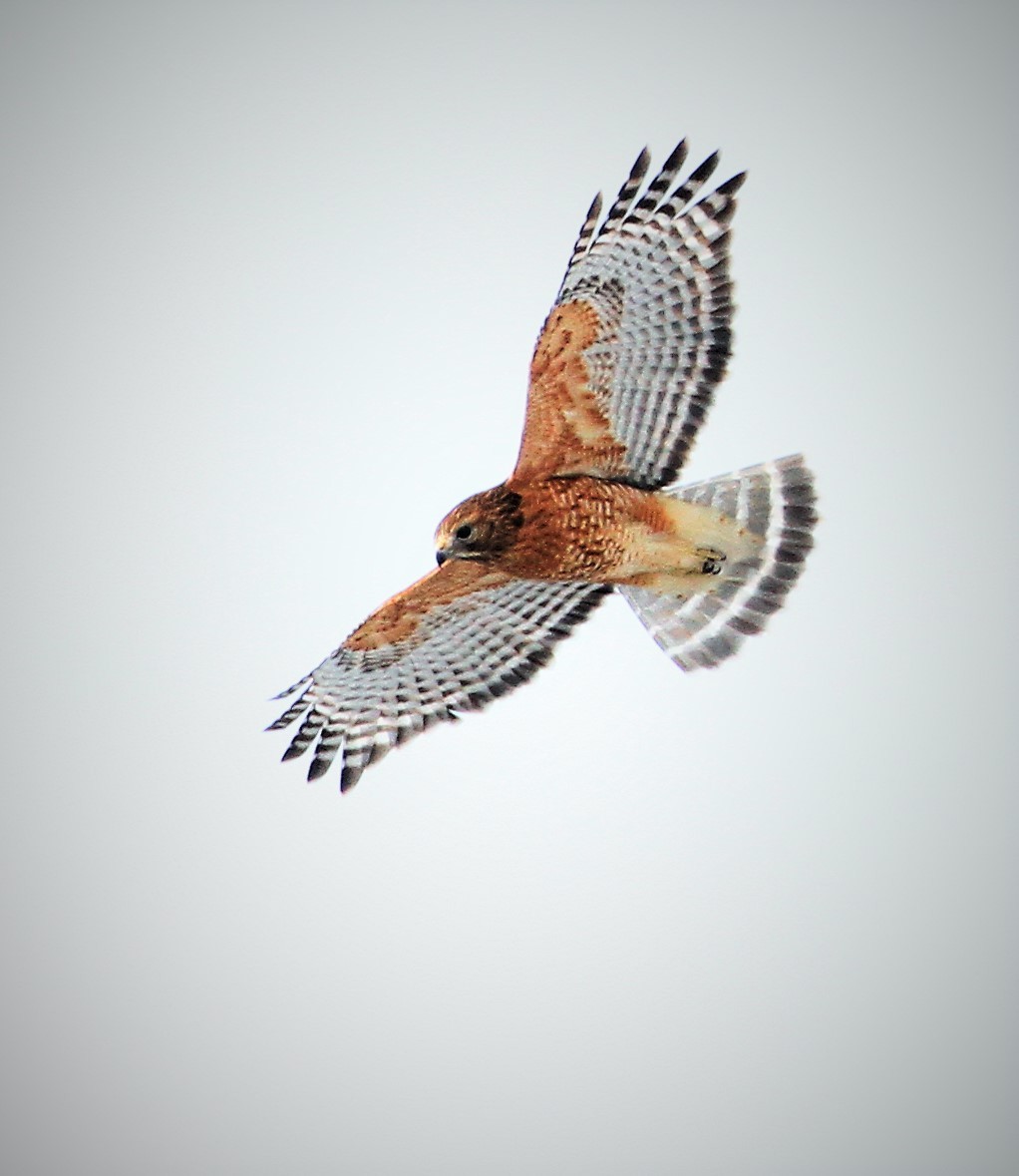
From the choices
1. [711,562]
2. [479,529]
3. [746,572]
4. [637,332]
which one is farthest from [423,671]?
[637,332]

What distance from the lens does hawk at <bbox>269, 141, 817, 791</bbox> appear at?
4.74m

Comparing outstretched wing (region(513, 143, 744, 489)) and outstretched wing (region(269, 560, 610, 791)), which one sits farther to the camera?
outstretched wing (region(269, 560, 610, 791))

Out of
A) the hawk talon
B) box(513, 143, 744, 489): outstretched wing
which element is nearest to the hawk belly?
the hawk talon

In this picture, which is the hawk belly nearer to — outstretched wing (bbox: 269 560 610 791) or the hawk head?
the hawk head

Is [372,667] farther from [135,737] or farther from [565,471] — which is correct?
[135,737]

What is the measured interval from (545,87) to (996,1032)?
2436 centimetres

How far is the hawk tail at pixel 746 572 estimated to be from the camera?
5.36 metres

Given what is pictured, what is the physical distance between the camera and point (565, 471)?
16.3ft

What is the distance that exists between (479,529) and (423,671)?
95 centimetres

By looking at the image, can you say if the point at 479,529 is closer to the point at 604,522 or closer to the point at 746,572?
the point at 604,522

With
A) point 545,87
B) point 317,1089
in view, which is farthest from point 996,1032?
point 545,87

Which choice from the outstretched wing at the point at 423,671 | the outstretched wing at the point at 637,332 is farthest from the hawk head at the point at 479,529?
the outstretched wing at the point at 423,671

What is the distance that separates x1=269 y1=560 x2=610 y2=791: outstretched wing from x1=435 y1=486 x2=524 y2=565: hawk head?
634 mm

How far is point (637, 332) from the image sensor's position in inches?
189
